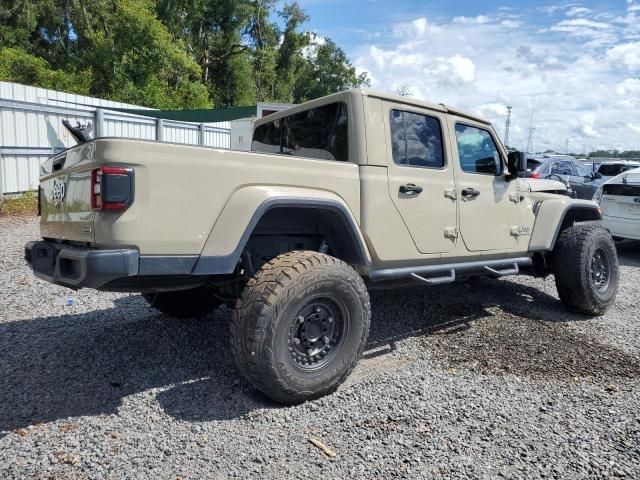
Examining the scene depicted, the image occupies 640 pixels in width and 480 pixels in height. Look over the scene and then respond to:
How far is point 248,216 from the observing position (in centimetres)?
285

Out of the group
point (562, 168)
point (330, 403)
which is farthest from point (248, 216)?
point (562, 168)

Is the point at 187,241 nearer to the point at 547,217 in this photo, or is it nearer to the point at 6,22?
the point at 547,217

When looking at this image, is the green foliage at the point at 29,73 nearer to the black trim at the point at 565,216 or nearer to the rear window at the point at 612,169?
the rear window at the point at 612,169

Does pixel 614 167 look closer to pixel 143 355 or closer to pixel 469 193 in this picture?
pixel 469 193

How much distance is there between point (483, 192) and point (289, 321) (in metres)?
2.32

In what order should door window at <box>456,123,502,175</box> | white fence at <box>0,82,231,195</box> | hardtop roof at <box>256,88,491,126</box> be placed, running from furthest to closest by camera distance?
white fence at <box>0,82,231,195</box>
door window at <box>456,123,502,175</box>
hardtop roof at <box>256,88,491,126</box>

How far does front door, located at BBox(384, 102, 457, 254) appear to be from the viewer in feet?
12.0

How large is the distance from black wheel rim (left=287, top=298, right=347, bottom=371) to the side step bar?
49 centimetres

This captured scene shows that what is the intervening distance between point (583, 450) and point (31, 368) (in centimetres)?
358

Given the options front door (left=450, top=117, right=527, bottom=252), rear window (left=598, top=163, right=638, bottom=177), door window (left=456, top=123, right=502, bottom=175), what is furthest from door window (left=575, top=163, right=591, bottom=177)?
door window (left=456, top=123, right=502, bottom=175)

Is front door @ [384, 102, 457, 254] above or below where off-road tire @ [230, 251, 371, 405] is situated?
above

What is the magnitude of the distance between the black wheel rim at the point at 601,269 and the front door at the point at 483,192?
120 cm

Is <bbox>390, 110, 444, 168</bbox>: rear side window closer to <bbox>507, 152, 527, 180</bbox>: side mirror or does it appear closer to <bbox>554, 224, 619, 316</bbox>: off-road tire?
<bbox>507, 152, 527, 180</bbox>: side mirror

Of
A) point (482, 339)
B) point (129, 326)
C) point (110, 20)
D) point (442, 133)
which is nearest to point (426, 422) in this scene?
point (482, 339)
